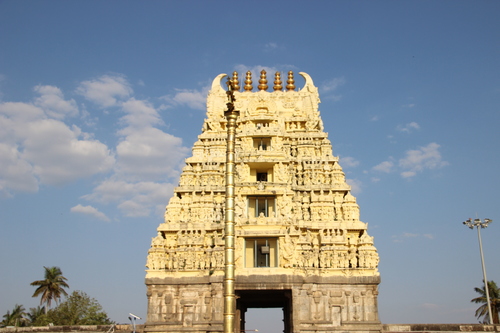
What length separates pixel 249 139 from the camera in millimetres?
33344

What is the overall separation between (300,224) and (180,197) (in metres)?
8.03

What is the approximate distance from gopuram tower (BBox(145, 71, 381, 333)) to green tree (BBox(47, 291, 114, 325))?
44.6ft

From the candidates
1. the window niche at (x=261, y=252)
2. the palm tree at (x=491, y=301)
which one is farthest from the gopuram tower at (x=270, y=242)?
the palm tree at (x=491, y=301)

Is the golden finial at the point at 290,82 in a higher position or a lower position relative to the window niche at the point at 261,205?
higher

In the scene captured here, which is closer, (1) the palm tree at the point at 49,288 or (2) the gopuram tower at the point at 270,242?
(2) the gopuram tower at the point at 270,242

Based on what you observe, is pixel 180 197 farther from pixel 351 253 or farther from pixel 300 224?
pixel 351 253

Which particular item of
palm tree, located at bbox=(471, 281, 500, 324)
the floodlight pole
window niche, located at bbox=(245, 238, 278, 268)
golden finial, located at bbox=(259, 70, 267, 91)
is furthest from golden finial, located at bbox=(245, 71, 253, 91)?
palm tree, located at bbox=(471, 281, 500, 324)

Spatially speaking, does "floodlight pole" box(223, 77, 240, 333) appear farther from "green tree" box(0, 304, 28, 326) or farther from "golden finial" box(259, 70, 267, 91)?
"green tree" box(0, 304, 28, 326)

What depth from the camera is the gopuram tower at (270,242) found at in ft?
91.1

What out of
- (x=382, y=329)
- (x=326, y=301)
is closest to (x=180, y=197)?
(x=326, y=301)

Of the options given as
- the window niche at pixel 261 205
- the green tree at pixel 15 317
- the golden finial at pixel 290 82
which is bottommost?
the green tree at pixel 15 317

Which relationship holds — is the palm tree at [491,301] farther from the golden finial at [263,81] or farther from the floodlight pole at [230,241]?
the floodlight pole at [230,241]

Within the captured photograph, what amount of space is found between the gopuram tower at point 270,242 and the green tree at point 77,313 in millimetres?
13599

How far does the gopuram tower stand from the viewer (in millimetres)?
27766
